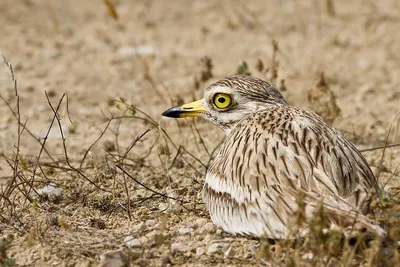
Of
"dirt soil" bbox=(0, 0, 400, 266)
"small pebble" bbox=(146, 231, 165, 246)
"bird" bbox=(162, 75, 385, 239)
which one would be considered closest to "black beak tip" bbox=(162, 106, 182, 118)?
"dirt soil" bbox=(0, 0, 400, 266)

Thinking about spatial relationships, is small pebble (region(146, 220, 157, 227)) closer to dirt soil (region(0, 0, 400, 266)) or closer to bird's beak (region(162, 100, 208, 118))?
dirt soil (region(0, 0, 400, 266))

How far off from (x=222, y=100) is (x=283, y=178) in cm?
110

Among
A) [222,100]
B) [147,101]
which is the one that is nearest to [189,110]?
[222,100]

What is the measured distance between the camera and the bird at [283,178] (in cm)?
352

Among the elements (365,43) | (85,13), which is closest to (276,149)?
(365,43)

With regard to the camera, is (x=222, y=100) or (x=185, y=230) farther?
(x=222, y=100)

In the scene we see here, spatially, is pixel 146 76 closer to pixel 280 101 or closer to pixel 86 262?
pixel 280 101

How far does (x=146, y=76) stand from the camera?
661 centimetres

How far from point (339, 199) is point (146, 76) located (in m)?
3.35

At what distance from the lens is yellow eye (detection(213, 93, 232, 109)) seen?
464 cm

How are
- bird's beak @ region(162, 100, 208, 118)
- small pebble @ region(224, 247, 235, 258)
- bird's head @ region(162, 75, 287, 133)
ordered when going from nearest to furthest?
small pebble @ region(224, 247, 235, 258) < bird's head @ region(162, 75, 287, 133) < bird's beak @ region(162, 100, 208, 118)

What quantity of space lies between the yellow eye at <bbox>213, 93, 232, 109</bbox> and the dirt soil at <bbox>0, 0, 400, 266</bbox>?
39cm

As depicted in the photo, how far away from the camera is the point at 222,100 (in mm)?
4668

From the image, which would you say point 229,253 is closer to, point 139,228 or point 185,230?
point 185,230
